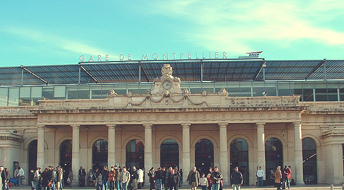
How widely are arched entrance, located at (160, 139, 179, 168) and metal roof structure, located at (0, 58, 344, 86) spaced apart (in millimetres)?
9367

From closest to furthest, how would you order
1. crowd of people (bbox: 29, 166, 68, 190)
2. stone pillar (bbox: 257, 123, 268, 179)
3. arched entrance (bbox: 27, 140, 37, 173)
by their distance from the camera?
crowd of people (bbox: 29, 166, 68, 190), stone pillar (bbox: 257, 123, 268, 179), arched entrance (bbox: 27, 140, 37, 173)

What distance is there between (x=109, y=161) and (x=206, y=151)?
1126cm

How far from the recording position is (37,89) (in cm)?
5956

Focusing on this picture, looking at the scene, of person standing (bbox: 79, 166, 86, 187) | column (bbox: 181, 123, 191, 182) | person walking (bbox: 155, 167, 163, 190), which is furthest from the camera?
person standing (bbox: 79, 166, 86, 187)

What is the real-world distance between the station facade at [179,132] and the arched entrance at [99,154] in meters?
0.11

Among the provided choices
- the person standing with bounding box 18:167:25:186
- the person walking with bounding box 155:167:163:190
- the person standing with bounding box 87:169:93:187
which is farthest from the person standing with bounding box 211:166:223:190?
the person standing with bounding box 18:167:25:186

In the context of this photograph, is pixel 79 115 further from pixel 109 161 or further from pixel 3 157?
pixel 3 157

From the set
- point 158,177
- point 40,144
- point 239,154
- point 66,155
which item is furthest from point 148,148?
point 158,177

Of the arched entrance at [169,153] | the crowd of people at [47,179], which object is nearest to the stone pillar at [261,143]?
the arched entrance at [169,153]

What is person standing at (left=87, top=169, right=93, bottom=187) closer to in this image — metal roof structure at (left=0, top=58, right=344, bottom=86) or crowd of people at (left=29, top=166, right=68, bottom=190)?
crowd of people at (left=29, top=166, right=68, bottom=190)

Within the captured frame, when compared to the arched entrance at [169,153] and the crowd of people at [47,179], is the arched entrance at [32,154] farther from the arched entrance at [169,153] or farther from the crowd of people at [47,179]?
the crowd of people at [47,179]

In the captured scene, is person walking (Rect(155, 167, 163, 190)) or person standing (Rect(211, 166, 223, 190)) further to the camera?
person walking (Rect(155, 167, 163, 190))

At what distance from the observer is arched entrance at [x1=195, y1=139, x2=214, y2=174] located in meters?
53.5

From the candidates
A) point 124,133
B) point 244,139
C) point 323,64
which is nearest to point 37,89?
point 124,133
